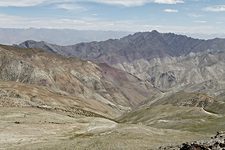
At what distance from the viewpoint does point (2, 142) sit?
67.3 meters

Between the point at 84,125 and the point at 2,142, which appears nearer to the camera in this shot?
the point at 2,142

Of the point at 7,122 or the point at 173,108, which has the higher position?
the point at 7,122

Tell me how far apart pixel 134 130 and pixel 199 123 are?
45.1 metres

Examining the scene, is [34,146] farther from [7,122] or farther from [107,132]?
[7,122]

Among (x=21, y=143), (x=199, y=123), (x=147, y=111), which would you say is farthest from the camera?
(x=147, y=111)

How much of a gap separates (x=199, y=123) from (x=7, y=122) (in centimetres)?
5318

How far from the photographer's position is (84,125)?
8512 cm

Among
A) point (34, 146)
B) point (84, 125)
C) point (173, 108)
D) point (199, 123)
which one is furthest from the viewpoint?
point (173, 108)

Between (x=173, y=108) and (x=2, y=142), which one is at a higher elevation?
(x=2, y=142)

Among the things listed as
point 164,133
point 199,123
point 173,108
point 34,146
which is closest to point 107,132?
point 164,133

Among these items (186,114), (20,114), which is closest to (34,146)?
(20,114)

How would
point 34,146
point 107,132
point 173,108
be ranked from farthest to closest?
point 173,108, point 107,132, point 34,146

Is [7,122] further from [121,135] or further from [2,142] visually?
[121,135]

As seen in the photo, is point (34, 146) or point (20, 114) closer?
point (34, 146)
